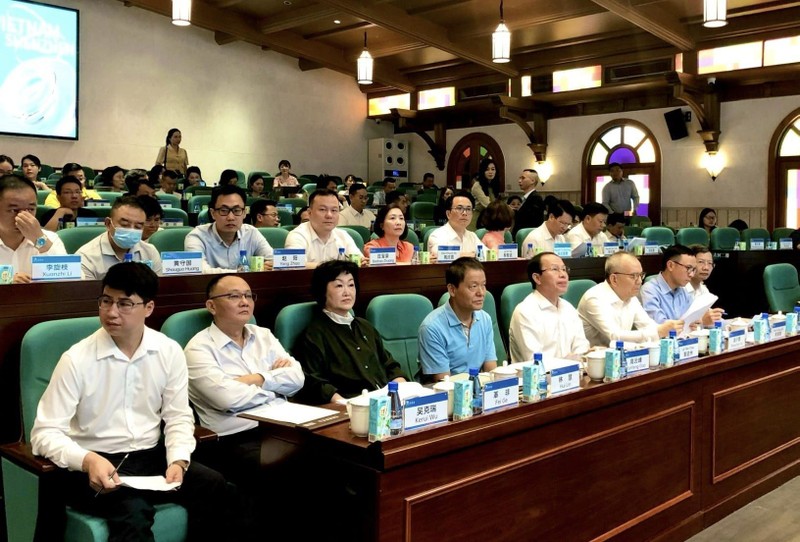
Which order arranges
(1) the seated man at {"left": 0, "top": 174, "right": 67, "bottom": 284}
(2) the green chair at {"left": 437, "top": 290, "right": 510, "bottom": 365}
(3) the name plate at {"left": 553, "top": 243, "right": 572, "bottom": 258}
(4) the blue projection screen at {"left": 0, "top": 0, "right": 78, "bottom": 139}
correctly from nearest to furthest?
(1) the seated man at {"left": 0, "top": 174, "right": 67, "bottom": 284} → (2) the green chair at {"left": 437, "top": 290, "right": 510, "bottom": 365} → (3) the name plate at {"left": 553, "top": 243, "right": 572, "bottom": 258} → (4) the blue projection screen at {"left": 0, "top": 0, "right": 78, "bottom": 139}

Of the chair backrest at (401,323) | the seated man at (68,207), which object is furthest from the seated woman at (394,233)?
the seated man at (68,207)

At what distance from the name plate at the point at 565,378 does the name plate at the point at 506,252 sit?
232 cm

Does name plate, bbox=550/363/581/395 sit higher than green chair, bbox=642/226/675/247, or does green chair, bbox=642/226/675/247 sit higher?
green chair, bbox=642/226/675/247

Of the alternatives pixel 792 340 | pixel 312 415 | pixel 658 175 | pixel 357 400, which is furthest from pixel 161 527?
pixel 658 175

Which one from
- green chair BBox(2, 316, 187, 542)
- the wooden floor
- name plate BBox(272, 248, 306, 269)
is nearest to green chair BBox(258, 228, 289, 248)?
A: name plate BBox(272, 248, 306, 269)

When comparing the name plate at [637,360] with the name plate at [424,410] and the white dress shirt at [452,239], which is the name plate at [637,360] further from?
the white dress shirt at [452,239]

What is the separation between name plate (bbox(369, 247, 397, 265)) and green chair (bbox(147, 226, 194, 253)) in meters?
1.05

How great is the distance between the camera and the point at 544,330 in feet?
9.78

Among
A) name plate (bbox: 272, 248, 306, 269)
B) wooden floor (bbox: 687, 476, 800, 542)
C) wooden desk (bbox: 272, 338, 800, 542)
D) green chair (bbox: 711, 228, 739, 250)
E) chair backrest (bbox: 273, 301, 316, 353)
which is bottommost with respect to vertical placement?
wooden floor (bbox: 687, 476, 800, 542)

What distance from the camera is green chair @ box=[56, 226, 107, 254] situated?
3.60 meters

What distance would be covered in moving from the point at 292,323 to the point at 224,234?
49.9 inches

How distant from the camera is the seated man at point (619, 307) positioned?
10.6 ft

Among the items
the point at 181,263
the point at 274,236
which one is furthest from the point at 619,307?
the point at 274,236

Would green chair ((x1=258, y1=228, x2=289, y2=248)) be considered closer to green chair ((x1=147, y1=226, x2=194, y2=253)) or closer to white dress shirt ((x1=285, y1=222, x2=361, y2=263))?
white dress shirt ((x1=285, y1=222, x2=361, y2=263))
